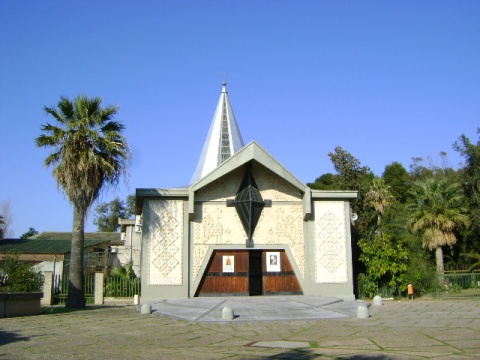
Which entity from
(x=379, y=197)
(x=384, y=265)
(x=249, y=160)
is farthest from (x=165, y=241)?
(x=379, y=197)

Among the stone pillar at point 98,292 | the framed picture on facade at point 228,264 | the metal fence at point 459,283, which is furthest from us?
the metal fence at point 459,283

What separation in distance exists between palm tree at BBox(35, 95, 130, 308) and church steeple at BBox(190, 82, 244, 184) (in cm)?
1300

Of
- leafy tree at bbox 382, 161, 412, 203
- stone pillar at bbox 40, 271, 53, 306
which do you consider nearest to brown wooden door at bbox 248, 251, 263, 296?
stone pillar at bbox 40, 271, 53, 306

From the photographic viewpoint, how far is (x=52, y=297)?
21.6m

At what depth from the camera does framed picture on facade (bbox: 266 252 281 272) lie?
74.1ft

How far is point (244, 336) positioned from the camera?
1229 cm

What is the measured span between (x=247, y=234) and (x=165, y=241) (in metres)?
3.53

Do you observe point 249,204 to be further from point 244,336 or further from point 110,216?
point 110,216

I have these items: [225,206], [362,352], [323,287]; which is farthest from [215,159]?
[362,352]

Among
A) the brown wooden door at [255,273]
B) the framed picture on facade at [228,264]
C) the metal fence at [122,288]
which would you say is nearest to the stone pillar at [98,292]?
the metal fence at [122,288]

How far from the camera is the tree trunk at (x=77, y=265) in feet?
63.1

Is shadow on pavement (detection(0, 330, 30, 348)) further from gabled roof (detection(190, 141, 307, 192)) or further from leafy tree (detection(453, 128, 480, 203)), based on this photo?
leafy tree (detection(453, 128, 480, 203))

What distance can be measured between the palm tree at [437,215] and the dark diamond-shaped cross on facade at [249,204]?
18.4m

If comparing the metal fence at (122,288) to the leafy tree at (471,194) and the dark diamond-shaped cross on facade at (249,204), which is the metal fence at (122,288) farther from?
the leafy tree at (471,194)
